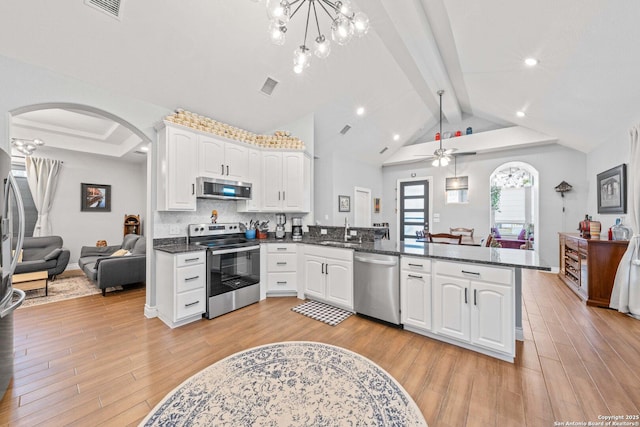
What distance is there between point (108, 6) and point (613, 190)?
22.1 ft

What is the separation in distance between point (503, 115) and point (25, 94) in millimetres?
7262

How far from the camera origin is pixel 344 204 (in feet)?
20.2

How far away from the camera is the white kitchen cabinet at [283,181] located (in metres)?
4.13

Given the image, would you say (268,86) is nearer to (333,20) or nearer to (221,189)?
(221,189)

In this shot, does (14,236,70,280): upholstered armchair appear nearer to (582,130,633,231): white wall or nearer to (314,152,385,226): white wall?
(314,152,385,226): white wall

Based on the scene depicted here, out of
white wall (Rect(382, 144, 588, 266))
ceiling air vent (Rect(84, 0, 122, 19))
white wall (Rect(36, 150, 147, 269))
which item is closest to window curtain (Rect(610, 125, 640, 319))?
white wall (Rect(382, 144, 588, 266))

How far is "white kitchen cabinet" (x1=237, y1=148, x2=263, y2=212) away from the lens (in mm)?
3963

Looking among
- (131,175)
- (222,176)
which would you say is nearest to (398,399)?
(222,176)

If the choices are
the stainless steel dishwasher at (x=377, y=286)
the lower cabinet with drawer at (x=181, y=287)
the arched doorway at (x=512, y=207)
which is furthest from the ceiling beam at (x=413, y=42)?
the lower cabinet with drawer at (x=181, y=287)

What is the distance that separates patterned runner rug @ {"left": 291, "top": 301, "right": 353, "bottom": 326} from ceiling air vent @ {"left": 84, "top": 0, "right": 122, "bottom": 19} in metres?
3.64

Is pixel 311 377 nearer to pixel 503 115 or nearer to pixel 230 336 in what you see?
pixel 230 336

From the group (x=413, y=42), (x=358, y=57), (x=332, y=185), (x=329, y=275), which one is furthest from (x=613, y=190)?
(x=332, y=185)

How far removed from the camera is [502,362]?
2.11 meters

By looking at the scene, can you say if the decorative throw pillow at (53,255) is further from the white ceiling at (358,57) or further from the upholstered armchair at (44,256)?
the white ceiling at (358,57)
